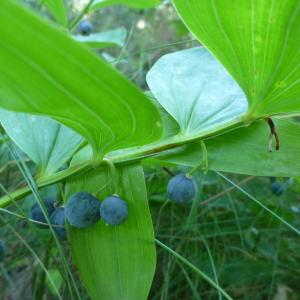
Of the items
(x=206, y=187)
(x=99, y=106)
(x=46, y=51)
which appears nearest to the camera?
(x=46, y=51)

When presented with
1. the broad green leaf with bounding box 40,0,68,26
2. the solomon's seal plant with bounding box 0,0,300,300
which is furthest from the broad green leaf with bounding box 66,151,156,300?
the broad green leaf with bounding box 40,0,68,26

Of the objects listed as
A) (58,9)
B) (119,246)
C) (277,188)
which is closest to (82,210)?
(119,246)

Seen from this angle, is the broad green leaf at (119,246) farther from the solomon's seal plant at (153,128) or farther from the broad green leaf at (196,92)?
the broad green leaf at (196,92)

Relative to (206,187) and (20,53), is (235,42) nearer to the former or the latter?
(20,53)

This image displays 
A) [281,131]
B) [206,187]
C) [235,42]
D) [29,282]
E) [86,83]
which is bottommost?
[206,187]

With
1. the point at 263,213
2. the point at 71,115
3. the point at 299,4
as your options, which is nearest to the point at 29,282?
the point at 263,213

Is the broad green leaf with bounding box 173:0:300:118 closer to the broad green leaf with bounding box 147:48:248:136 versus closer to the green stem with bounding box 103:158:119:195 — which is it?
the broad green leaf with bounding box 147:48:248:136

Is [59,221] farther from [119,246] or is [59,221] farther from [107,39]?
[107,39]
